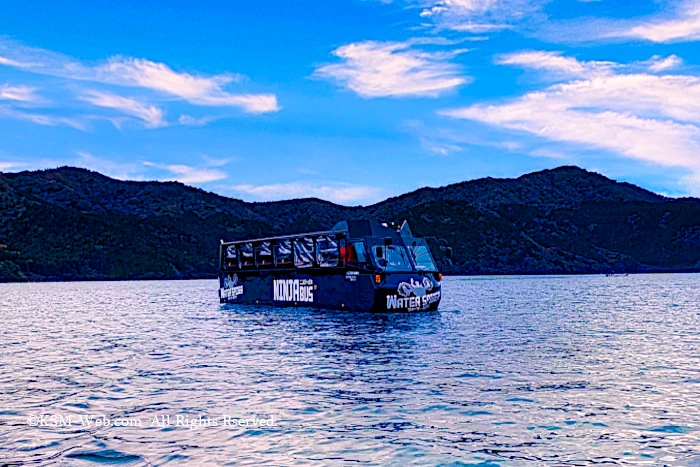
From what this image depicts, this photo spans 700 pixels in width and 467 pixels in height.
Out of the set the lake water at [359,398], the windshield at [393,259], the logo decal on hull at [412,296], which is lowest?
the lake water at [359,398]

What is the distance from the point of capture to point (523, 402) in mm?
14156

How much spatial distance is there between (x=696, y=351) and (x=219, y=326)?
2047cm

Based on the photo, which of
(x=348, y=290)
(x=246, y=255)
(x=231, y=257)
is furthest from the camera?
(x=231, y=257)

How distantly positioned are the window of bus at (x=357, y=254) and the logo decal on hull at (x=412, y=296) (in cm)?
218

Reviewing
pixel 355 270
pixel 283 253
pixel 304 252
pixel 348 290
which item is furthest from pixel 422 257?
pixel 283 253

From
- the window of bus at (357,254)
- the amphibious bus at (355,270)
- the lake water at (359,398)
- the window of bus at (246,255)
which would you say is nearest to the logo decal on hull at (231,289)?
the window of bus at (246,255)

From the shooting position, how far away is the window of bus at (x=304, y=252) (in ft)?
131

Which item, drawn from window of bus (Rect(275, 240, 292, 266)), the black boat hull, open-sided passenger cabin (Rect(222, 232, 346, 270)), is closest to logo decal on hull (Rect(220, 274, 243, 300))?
open-sided passenger cabin (Rect(222, 232, 346, 270))

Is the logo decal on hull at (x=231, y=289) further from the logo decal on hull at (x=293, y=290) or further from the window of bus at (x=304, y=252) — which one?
the window of bus at (x=304, y=252)

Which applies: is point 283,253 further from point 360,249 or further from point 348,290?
point 360,249

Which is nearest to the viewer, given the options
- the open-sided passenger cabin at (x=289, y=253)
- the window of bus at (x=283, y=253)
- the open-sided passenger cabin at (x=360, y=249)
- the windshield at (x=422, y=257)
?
the open-sided passenger cabin at (x=360, y=249)

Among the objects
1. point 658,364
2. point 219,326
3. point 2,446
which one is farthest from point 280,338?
point 2,446

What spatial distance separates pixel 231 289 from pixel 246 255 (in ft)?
12.8

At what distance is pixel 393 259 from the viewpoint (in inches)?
1425
